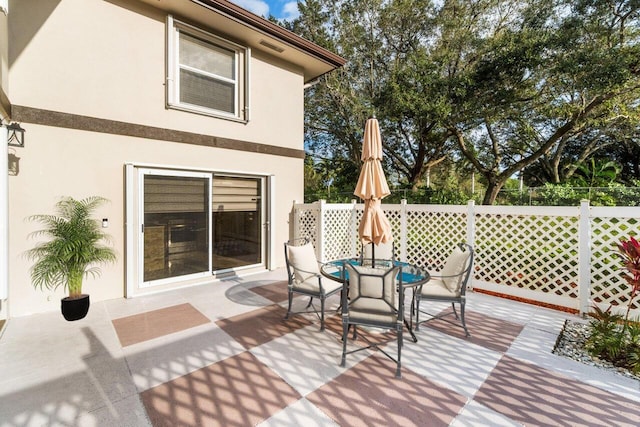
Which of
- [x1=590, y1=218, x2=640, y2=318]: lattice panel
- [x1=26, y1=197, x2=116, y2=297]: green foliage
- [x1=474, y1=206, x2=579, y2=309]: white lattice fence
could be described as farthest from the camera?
[x1=474, y1=206, x2=579, y2=309]: white lattice fence


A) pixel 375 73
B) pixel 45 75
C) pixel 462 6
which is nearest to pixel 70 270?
pixel 45 75

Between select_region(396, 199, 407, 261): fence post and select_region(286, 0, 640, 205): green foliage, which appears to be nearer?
select_region(396, 199, 407, 261): fence post

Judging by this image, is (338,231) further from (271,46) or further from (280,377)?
(280,377)

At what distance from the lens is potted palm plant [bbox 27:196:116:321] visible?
412 centimetres

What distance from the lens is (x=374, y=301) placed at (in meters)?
3.04

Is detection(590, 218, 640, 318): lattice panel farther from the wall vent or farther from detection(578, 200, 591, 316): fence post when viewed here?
the wall vent

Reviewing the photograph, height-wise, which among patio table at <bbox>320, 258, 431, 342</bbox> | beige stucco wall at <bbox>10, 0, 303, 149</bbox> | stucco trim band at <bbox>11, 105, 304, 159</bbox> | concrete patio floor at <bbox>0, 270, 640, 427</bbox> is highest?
beige stucco wall at <bbox>10, 0, 303, 149</bbox>

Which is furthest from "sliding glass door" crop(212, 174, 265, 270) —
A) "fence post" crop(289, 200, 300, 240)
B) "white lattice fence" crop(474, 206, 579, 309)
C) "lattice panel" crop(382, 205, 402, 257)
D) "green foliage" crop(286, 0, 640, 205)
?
"green foliage" crop(286, 0, 640, 205)

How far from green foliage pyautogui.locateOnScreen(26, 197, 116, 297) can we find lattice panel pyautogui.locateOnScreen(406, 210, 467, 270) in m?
5.97

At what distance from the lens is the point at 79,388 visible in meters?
2.66

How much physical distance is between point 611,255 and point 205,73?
304 inches

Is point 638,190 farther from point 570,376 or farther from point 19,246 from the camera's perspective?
point 19,246

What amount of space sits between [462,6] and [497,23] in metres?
1.54

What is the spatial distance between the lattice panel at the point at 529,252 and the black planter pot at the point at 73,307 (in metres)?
6.70
